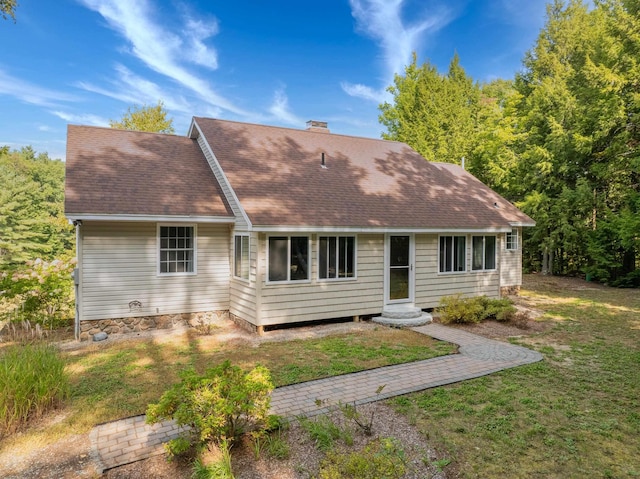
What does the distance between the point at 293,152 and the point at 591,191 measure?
48.4 feet

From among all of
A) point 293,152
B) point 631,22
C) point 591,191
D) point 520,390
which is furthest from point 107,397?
point 631,22

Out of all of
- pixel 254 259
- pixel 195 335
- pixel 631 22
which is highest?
pixel 631 22

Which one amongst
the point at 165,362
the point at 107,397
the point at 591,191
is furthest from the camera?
the point at 591,191

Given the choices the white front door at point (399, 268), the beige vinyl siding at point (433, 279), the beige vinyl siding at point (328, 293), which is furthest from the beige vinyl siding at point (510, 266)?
the beige vinyl siding at point (328, 293)

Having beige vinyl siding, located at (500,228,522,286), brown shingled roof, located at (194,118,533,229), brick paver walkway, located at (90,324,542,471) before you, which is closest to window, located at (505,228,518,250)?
beige vinyl siding, located at (500,228,522,286)

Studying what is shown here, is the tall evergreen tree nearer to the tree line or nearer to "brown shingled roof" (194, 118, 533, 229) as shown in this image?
the tree line

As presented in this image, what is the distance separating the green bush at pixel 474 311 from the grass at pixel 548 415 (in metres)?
1.66

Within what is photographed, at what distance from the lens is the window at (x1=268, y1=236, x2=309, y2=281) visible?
912 centimetres

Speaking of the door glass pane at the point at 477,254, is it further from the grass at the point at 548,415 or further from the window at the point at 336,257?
the window at the point at 336,257

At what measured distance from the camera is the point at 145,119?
24547 mm

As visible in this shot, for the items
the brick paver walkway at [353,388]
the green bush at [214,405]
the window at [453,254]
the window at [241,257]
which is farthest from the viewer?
the window at [453,254]

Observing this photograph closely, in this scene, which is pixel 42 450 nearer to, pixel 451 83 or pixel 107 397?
pixel 107 397

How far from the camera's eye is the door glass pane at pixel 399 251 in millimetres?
10672

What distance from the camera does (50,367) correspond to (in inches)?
198
